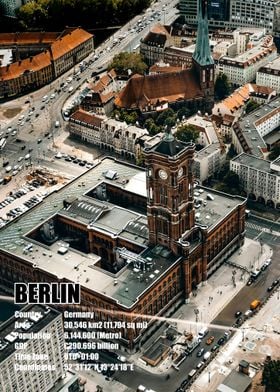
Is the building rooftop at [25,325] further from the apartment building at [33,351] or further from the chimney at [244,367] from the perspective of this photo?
the chimney at [244,367]

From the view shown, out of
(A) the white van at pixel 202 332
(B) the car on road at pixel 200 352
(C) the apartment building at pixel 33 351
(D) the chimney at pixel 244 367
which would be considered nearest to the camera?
(C) the apartment building at pixel 33 351

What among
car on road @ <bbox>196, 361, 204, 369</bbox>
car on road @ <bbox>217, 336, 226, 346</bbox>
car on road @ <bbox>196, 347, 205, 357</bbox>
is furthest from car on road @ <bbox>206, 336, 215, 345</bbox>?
car on road @ <bbox>196, 361, 204, 369</bbox>

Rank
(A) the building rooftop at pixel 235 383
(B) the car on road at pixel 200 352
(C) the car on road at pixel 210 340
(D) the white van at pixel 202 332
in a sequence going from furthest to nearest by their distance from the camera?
(D) the white van at pixel 202 332, (C) the car on road at pixel 210 340, (B) the car on road at pixel 200 352, (A) the building rooftop at pixel 235 383

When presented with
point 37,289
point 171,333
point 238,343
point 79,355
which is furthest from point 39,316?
point 238,343

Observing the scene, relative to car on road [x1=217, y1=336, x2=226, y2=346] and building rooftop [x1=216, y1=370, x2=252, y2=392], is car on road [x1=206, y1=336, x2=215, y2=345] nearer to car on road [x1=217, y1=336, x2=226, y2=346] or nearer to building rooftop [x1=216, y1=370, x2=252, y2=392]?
car on road [x1=217, y1=336, x2=226, y2=346]

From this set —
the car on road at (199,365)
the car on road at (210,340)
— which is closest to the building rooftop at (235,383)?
the car on road at (199,365)
